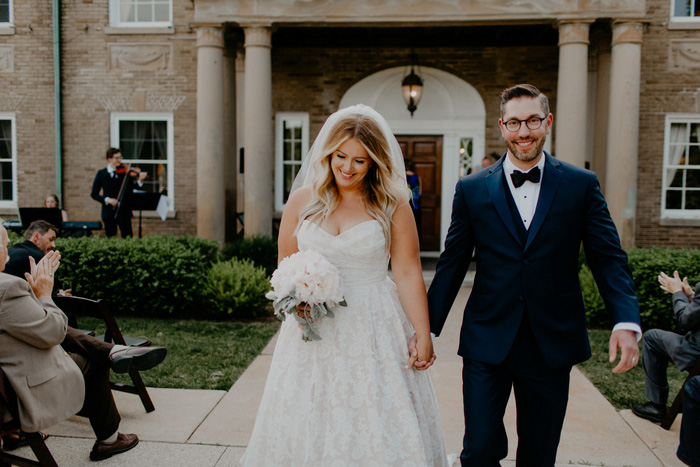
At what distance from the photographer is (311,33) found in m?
12.2

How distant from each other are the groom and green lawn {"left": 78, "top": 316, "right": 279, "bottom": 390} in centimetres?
302

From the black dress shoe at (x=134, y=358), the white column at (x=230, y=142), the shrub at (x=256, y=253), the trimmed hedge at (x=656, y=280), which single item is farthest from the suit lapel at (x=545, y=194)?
the white column at (x=230, y=142)

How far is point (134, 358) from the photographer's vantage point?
12.5ft

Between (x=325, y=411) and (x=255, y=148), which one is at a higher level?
(x=255, y=148)

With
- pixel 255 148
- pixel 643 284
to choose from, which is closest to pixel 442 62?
pixel 255 148

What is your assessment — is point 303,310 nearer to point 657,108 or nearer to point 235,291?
point 235,291

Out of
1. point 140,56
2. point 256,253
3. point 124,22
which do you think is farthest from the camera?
point 124,22

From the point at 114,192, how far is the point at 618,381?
28.7 feet

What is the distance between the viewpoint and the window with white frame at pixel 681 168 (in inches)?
467

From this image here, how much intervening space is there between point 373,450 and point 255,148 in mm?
8310

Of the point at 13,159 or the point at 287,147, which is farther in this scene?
the point at 287,147

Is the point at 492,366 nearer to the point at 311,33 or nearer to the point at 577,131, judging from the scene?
the point at 577,131

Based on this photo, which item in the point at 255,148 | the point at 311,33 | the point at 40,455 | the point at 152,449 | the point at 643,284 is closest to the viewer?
the point at 40,455

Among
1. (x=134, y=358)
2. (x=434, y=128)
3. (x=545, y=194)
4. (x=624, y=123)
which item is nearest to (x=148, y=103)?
(x=434, y=128)
